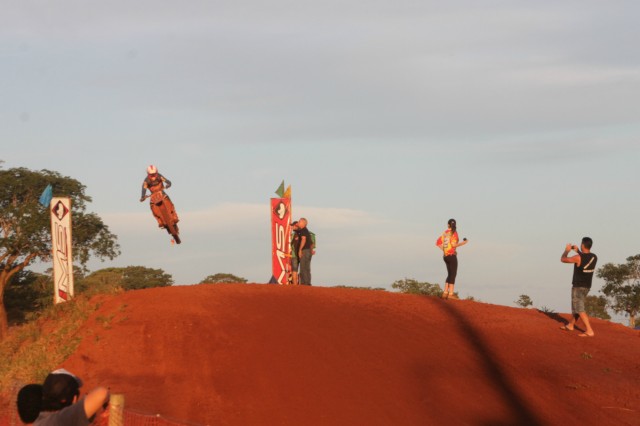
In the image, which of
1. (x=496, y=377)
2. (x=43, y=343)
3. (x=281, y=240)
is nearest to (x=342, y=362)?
(x=496, y=377)

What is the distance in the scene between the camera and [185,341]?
1706 centimetres

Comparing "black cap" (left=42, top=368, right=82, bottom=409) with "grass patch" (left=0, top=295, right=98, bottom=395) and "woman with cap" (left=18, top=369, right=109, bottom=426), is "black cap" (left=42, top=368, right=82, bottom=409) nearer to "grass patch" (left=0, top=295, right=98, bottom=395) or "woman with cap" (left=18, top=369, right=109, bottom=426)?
"woman with cap" (left=18, top=369, right=109, bottom=426)

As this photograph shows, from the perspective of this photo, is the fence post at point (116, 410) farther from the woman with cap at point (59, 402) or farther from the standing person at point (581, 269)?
the standing person at point (581, 269)

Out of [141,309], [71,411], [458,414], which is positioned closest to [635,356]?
[458,414]

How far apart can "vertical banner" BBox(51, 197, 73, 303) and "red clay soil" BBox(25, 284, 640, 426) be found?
181cm

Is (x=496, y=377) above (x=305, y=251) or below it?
below

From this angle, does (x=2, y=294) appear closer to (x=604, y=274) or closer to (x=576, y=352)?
(x=576, y=352)

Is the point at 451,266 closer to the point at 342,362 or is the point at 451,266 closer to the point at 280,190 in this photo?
the point at 342,362

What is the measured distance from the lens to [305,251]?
2323 cm

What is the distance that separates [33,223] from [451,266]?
20.9 m

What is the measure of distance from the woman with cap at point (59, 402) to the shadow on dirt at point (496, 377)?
9.96m

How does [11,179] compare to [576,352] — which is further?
[11,179]

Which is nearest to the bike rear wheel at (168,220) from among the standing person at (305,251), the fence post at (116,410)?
the standing person at (305,251)

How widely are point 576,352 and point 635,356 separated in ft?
4.36
